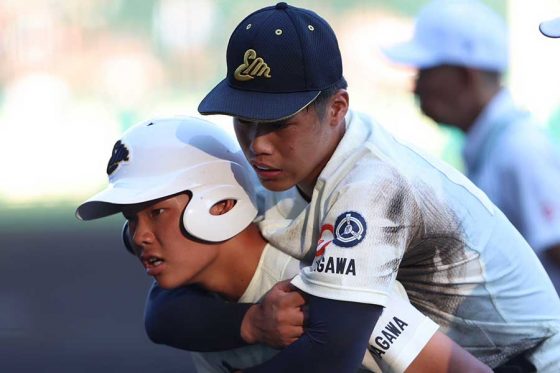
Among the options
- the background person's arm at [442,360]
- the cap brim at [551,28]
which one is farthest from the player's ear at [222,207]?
the cap brim at [551,28]

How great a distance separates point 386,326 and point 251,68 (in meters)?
0.72

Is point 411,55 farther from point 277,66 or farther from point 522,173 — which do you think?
point 277,66

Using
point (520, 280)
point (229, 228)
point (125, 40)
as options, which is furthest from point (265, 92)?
point (125, 40)

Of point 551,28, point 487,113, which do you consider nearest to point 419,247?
point 551,28

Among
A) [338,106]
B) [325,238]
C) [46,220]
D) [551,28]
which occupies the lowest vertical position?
[46,220]

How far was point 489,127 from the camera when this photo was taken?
12.4 feet

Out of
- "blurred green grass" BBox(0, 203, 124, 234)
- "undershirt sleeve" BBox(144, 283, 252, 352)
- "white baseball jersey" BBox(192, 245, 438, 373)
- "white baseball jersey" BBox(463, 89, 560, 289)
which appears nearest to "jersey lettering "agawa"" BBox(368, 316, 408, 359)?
"white baseball jersey" BBox(192, 245, 438, 373)

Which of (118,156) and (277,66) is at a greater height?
(277,66)

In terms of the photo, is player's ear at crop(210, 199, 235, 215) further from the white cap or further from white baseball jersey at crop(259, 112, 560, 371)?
the white cap

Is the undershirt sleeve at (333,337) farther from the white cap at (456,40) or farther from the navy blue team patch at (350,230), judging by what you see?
the white cap at (456,40)

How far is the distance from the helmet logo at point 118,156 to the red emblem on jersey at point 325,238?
63 centimetres

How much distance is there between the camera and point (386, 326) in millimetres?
2766

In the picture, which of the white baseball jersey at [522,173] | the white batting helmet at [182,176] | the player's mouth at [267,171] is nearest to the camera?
the player's mouth at [267,171]

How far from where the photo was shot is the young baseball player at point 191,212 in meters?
2.99
